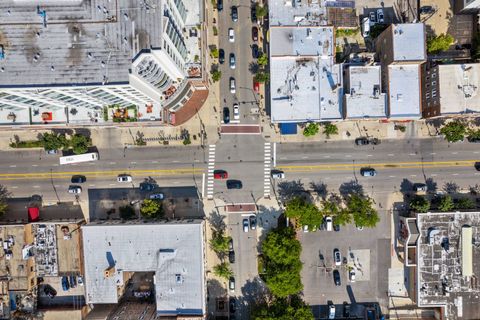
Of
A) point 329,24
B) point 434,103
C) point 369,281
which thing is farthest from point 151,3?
point 369,281

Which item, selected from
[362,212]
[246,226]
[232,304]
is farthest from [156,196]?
[362,212]

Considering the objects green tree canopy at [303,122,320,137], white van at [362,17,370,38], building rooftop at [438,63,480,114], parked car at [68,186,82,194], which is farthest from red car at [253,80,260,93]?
parked car at [68,186,82,194]

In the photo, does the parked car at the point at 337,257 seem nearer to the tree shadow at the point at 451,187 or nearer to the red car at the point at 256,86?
the tree shadow at the point at 451,187

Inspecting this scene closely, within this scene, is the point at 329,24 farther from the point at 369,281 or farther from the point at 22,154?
the point at 22,154

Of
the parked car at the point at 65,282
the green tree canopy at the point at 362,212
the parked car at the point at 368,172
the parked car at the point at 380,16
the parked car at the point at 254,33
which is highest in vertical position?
the parked car at the point at 380,16

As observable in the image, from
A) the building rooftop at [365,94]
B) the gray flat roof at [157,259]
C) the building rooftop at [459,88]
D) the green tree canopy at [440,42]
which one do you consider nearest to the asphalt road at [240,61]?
the building rooftop at [365,94]

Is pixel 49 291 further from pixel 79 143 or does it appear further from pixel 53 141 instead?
pixel 79 143
